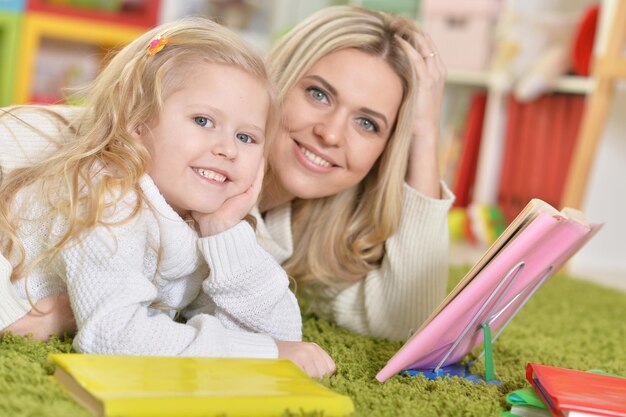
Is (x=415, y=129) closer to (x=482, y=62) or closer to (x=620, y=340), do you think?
(x=620, y=340)

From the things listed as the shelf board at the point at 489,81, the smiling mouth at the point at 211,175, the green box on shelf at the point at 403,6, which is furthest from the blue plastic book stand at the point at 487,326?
the green box on shelf at the point at 403,6

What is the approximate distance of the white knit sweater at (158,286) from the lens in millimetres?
996

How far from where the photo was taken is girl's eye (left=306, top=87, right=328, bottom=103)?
4.65 feet

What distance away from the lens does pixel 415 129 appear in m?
1.46

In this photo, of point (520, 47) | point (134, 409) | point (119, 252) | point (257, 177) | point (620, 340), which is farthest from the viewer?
point (520, 47)

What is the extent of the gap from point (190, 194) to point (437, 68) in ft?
1.76

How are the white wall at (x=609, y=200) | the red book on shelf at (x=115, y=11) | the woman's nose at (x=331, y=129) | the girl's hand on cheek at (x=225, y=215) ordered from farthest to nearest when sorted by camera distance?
1. the red book on shelf at (x=115, y=11)
2. the white wall at (x=609, y=200)
3. the woman's nose at (x=331, y=129)
4. the girl's hand on cheek at (x=225, y=215)

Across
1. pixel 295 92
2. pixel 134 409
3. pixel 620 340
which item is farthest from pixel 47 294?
pixel 620 340

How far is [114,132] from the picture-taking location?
3.61 ft

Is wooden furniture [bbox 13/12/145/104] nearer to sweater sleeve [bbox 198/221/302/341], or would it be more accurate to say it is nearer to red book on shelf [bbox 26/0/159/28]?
red book on shelf [bbox 26/0/159/28]

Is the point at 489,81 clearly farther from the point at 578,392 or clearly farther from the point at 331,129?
the point at 578,392

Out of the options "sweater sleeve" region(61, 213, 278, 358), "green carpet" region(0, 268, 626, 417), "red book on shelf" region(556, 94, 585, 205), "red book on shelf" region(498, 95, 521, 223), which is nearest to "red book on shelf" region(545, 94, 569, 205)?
"red book on shelf" region(556, 94, 585, 205)

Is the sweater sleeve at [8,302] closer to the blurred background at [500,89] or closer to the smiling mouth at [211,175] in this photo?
the smiling mouth at [211,175]

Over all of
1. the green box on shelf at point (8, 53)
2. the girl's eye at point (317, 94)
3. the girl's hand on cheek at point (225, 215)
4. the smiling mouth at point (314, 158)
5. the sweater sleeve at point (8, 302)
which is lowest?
the green box on shelf at point (8, 53)
